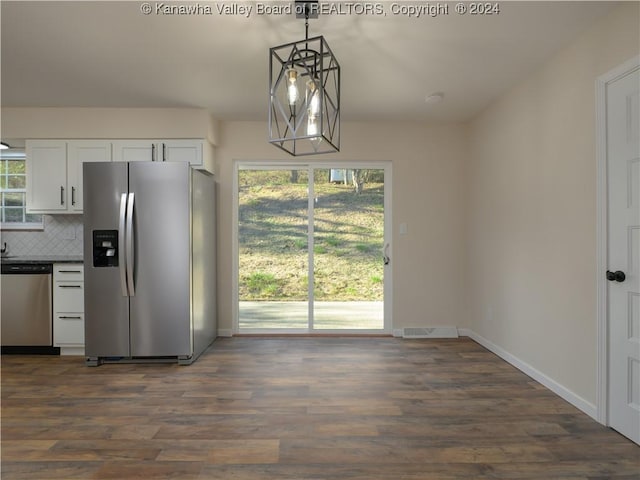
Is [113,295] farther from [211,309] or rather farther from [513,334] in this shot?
[513,334]

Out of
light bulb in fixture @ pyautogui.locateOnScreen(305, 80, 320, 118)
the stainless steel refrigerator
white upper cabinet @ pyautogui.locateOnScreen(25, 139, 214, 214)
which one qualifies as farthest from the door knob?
white upper cabinet @ pyautogui.locateOnScreen(25, 139, 214, 214)

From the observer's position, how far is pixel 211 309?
432cm

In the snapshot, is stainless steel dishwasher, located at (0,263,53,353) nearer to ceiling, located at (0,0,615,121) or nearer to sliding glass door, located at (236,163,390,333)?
ceiling, located at (0,0,615,121)

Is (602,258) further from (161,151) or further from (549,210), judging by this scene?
(161,151)

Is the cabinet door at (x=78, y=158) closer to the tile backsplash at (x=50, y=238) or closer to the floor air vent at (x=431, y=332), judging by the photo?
the tile backsplash at (x=50, y=238)

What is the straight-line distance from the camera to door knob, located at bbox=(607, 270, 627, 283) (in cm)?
227

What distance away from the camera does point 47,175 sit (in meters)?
4.11

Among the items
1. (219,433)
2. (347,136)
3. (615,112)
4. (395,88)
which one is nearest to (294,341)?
(219,433)

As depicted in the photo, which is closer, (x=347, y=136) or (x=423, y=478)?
(x=423, y=478)

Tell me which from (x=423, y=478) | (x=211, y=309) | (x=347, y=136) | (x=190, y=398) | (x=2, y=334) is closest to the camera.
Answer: (x=423, y=478)

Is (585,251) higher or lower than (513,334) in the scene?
higher

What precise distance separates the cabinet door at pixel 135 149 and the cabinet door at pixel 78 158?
95 mm

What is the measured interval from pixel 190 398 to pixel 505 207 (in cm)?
320

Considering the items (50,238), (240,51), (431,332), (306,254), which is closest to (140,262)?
(50,238)
